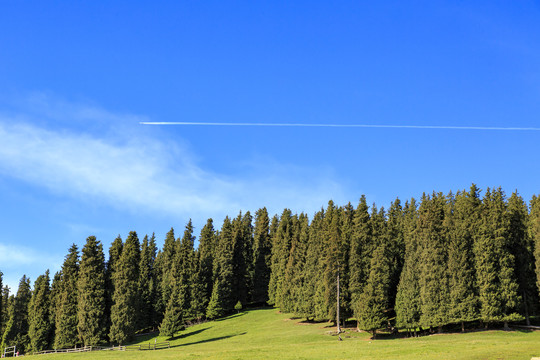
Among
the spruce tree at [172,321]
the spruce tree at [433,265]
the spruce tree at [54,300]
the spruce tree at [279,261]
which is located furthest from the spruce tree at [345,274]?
the spruce tree at [54,300]

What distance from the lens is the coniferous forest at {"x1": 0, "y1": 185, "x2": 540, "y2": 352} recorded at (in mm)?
64938

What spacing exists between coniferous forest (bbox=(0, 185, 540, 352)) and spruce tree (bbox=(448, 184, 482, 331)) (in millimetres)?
144

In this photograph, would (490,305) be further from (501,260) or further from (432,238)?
(432,238)

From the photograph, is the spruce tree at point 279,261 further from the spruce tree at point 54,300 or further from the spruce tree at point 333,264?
the spruce tree at point 54,300

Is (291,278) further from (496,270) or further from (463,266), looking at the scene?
(496,270)

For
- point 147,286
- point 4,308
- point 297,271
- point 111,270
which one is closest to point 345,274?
point 297,271

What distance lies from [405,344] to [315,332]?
69.6 ft

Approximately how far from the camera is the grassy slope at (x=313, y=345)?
44.7 metres

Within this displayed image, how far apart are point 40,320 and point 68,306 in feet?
25.8

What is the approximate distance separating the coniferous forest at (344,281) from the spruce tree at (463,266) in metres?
0.14

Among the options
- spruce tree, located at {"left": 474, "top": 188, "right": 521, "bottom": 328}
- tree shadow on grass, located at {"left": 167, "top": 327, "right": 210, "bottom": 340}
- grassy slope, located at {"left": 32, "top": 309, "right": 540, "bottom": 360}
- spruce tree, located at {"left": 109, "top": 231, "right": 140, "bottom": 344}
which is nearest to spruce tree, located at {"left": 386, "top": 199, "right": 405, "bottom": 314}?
grassy slope, located at {"left": 32, "top": 309, "right": 540, "bottom": 360}

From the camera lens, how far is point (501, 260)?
64875 millimetres

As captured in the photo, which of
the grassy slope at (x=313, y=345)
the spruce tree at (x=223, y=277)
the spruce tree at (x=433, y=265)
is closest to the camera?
the grassy slope at (x=313, y=345)

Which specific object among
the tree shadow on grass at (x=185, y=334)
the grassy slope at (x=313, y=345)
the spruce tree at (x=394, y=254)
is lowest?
the tree shadow on grass at (x=185, y=334)
